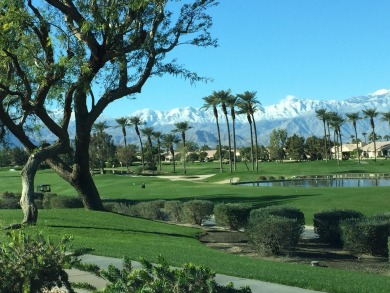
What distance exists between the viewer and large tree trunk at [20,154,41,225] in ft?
58.2

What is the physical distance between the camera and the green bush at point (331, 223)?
1825cm

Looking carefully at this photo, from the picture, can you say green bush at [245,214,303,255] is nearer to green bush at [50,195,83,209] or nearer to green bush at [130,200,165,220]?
green bush at [130,200,165,220]

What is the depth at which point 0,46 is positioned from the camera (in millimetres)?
17266

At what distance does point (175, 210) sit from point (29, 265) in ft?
67.3

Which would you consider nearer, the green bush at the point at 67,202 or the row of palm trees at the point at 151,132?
the green bush at the point at 67,202

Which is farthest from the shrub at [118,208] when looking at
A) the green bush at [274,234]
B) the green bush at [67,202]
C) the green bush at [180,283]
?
the green bush at [180,283]

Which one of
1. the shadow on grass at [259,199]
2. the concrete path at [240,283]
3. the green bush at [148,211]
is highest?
the concrete path at [240,283]

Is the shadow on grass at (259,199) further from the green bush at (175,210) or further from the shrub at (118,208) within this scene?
the shrub at (118,208)

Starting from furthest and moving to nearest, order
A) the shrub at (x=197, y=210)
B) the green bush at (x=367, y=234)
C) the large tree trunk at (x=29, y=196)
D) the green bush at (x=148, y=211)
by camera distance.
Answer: the green bush at (x=148, y=211) → the shrub at (x=197, y=210) → the large tree trunk at (x=29, y=196) → the green bush at (x=367, y=234)

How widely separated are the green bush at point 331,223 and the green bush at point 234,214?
3.77 meters

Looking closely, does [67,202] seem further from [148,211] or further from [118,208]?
[148,211]

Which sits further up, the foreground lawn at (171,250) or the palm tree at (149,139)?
the palm tree at (149,139)

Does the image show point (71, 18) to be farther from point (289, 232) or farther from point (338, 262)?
point (338, 262)

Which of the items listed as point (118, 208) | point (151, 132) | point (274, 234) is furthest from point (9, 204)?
point (151, 132)
